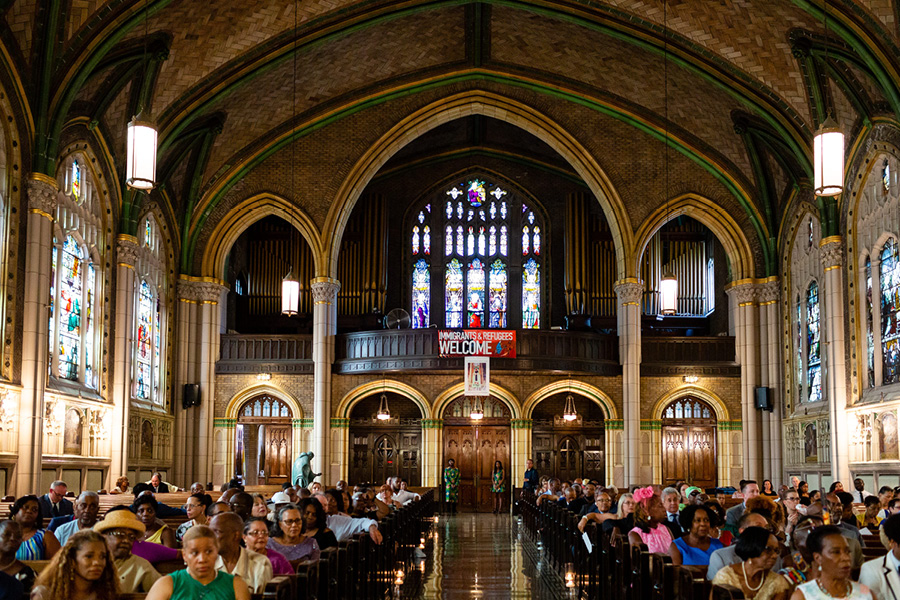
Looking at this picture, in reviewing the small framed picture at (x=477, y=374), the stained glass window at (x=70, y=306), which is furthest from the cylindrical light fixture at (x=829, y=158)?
the stained glass window at (x=70, y=306)

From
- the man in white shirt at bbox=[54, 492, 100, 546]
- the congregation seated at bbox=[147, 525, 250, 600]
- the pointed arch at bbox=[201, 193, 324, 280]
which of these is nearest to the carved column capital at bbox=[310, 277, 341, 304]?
the pointed arch at bbox=[201, 193, 324, 280]

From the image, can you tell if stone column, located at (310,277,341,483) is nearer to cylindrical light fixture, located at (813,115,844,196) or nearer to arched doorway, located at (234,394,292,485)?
arched doorway, located at (234,394,292,485)

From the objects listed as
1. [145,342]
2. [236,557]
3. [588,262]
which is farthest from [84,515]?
[588,262]

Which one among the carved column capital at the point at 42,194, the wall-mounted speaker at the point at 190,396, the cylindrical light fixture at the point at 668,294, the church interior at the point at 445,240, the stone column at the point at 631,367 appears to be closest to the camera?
the carved column capital at the point at 42,194

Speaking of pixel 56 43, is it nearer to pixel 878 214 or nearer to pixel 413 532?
pixel 413 532

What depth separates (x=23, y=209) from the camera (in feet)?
57.2

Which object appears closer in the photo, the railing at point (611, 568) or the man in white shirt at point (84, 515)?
the railing at point (611, 568)

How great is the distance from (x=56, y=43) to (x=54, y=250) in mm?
4000

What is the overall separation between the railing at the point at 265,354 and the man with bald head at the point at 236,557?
20.2 meters

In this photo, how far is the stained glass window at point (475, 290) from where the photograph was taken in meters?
31.2

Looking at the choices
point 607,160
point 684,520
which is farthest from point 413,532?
point 607,160

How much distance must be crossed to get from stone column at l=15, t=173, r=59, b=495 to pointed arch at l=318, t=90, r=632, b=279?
9.59 metres

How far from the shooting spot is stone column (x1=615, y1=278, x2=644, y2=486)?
1038 inches

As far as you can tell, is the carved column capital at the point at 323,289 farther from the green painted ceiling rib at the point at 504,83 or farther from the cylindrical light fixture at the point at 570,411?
the cylindrical light fixture at the point at 570,411
